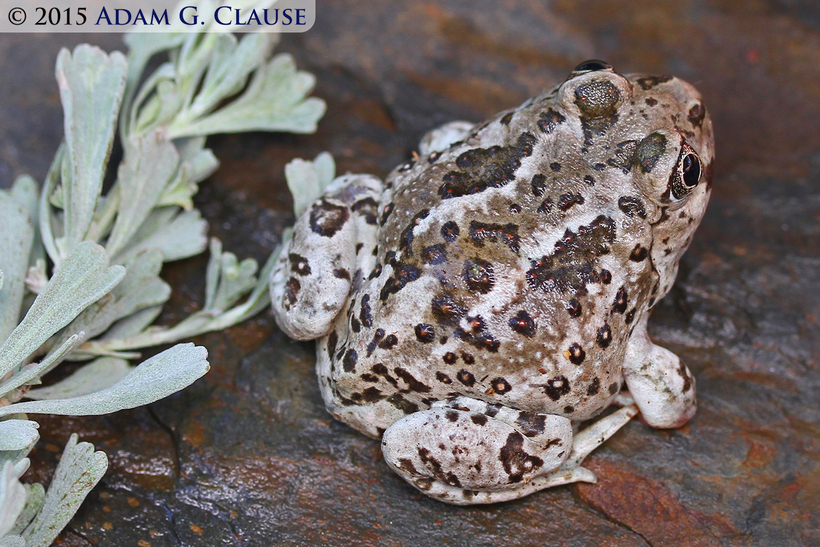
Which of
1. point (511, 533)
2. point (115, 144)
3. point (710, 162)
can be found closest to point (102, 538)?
point (511, 533)

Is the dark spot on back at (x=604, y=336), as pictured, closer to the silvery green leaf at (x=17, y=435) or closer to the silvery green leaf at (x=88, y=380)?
the silvery green leaf at (x=88, y=380)

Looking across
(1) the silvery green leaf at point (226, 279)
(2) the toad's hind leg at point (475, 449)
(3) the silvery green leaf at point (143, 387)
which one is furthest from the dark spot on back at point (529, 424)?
(1) the silvery green leaf at point (226, 279)

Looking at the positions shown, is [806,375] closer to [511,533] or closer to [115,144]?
[511,533]

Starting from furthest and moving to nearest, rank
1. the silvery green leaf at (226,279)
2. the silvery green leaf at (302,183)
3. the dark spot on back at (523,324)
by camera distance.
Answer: the silvery green leaf at (302,183) → the silvery green leaf at (226,279) → the dark spot on back at (523,324)

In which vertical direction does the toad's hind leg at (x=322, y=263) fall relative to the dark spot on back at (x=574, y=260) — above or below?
below

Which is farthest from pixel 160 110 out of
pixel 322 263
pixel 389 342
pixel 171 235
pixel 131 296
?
pixel 389 342

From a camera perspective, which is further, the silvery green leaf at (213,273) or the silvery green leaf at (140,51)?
the silvery green leaf at (140,51)

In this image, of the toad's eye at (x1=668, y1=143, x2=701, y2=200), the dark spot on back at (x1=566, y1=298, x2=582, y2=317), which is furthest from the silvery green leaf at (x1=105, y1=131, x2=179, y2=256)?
the toad's eye at (x1=668, y1=143, x2=701, y2=200)
